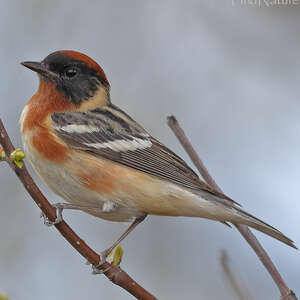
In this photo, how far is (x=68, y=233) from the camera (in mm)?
3600

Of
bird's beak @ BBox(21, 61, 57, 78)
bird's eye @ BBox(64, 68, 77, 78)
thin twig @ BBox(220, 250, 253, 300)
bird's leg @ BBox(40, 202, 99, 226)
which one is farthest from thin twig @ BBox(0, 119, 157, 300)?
bird's eye @ BBox(64, 68, 77, 78)

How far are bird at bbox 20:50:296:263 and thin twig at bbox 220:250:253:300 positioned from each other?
695 millimetres

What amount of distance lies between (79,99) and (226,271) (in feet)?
7.43

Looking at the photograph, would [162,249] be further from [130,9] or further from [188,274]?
[130,9]

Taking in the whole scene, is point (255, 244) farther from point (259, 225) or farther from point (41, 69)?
point (41, 69)

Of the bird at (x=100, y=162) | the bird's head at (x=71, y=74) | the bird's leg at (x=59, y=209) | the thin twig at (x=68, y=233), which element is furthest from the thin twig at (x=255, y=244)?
the bird's head at (x=71, y=74)

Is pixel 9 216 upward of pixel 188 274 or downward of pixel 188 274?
upward

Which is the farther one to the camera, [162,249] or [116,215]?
[162,249]

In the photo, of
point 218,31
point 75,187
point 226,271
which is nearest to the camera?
point 226,271

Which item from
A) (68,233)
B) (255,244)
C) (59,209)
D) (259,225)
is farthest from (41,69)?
(255,244)

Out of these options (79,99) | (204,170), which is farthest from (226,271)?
(79,99)

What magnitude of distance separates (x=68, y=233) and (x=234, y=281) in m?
1.02

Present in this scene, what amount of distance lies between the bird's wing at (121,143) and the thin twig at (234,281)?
91 centimetres

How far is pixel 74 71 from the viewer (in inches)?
202
